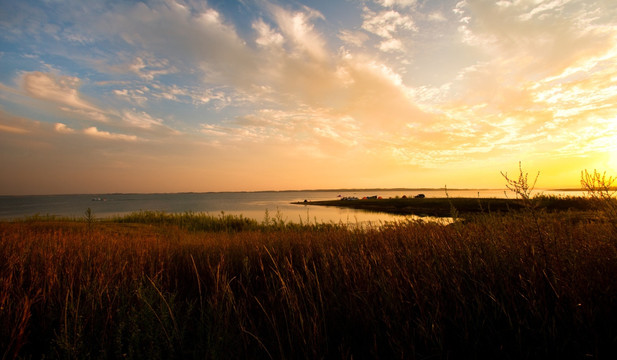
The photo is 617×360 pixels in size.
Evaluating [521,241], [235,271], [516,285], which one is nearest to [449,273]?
[516,285]

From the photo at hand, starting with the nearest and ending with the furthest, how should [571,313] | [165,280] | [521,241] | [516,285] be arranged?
[571,313] → [516,285] → [521,241] → [165,280]

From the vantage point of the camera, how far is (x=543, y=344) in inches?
73.8

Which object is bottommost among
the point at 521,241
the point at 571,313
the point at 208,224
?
the point at 208,224

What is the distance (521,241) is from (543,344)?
7.79 feet

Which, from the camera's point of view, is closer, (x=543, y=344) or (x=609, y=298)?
(x=543, y=344)

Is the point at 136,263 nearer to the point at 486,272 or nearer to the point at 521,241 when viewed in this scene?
the point at 486,272

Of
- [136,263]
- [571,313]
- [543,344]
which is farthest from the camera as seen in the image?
[136,263]

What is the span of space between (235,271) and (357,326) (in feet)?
10.4

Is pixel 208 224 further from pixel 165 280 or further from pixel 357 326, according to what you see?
pixel 357 326

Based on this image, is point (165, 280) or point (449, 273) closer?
point (449, 273)

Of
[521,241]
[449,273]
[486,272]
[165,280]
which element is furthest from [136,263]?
[521,241]

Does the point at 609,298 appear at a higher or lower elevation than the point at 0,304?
higher

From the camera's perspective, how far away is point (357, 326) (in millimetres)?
2557

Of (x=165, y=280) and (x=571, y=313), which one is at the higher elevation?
(x=571, y=313)
